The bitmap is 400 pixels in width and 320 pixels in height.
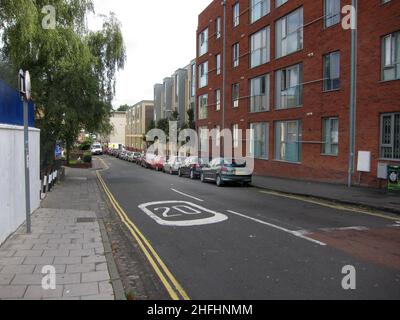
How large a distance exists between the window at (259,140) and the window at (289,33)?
15.7 feet

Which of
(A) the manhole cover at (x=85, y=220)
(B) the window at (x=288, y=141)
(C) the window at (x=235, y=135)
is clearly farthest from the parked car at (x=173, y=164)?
(A) the manhole cover at (x=85, y=220)

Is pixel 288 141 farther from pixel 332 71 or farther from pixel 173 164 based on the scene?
pixel 173 164

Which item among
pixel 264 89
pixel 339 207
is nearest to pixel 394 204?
pixel 339 207

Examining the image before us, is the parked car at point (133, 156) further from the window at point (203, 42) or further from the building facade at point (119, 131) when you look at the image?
the building facade at point (119, 131)

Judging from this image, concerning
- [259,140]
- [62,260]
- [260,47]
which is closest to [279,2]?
[260,47]

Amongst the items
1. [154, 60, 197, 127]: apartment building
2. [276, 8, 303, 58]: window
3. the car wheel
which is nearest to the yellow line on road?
the car wheel

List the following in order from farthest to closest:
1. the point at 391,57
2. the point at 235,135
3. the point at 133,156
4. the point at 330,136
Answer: the point at 133,156
the point at 235,135
the point at 330,136
the point at 391,57

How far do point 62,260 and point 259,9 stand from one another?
89.0 feet

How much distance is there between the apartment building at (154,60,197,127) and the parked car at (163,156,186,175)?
11751 millimetres

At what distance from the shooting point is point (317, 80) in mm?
23766

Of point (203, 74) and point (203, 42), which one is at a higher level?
point (203, 42)

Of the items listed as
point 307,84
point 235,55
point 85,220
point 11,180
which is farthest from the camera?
point 235,55

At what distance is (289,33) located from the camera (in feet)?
88.8

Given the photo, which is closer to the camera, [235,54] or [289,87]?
[289,87]
